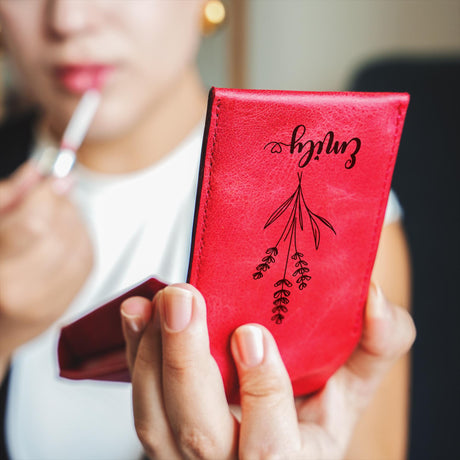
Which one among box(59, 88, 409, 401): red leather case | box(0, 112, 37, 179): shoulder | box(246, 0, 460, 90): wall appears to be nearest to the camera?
box(59, 88, 409, 401): red leather case

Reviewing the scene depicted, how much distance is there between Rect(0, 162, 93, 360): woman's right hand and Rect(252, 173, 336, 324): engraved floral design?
10.8 inches

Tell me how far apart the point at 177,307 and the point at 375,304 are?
133 millimetres

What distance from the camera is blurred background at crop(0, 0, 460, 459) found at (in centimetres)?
72

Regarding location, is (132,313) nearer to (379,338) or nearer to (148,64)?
(379,338)

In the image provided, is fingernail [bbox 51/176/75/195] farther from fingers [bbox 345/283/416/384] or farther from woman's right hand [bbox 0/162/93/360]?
fingers [bbox 345/283/416/384]

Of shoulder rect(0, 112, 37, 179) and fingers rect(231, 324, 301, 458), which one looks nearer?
fingers rect(231, 324, 301, 458)

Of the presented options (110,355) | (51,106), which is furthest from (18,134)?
(110,355)

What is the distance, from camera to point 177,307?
227 millimetres

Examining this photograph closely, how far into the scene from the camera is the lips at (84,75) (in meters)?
0.51

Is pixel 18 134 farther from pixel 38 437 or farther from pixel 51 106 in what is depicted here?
pixel 38 437

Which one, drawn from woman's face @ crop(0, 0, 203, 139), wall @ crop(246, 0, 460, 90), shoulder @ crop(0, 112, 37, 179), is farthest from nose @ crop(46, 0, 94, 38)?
wall @ crop(246, 0, 460, 90)

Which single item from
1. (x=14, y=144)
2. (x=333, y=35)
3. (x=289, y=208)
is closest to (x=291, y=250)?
(x=289, y=208)

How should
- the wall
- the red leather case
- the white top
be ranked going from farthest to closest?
the wall
the white top
the red leather case

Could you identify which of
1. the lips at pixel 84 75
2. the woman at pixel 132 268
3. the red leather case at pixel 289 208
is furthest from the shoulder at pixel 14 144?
the red leather case at pixel 289 208
